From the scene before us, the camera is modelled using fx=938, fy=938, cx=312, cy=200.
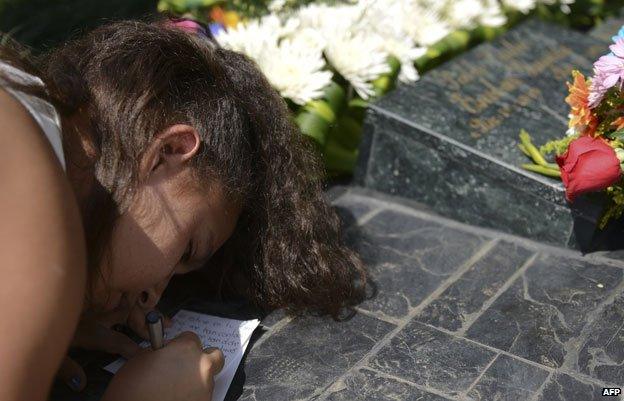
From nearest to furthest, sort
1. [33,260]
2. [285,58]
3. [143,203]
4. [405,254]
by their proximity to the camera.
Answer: [33,260] → [143,203] → [405,254] → [285,58]

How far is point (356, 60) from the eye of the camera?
3.67 meters

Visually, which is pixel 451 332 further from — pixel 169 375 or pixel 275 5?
pixel 275 5

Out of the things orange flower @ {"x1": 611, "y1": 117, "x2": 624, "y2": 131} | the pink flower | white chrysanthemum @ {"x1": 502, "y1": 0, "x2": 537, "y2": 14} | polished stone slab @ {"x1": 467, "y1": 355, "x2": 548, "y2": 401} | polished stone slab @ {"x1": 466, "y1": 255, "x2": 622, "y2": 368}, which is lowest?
polished stone slab @ {"x1": 466, "y1": 255, "x2": 622, "y2": 368}

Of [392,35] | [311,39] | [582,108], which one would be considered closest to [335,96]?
[311,39]

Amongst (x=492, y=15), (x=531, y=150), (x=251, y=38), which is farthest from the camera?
(x=492, y=15)

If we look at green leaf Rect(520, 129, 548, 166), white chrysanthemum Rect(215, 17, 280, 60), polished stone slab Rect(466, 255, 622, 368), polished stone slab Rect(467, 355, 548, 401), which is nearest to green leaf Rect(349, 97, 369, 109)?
white chrysanthemum Rect(215, 17, 280, 60)

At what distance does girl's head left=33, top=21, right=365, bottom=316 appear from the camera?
2.17 meters

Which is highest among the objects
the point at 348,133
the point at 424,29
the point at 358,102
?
the point at 424,29

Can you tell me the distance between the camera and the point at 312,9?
3936mm

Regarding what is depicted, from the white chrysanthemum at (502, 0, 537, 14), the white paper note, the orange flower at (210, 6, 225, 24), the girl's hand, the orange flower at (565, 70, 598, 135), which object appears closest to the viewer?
the girl's hand

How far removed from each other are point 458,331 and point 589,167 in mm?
658

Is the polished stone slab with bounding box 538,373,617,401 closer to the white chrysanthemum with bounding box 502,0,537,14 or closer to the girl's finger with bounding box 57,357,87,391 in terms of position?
the girl's finger with bounding box 57,357,87,391

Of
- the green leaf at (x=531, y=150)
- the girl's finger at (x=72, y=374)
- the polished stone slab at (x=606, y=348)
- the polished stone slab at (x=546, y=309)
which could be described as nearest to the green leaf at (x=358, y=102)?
the green leaf at (x=531, y=150)

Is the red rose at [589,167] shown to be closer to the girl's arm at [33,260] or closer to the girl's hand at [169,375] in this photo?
the girl's hand at [169,375]
